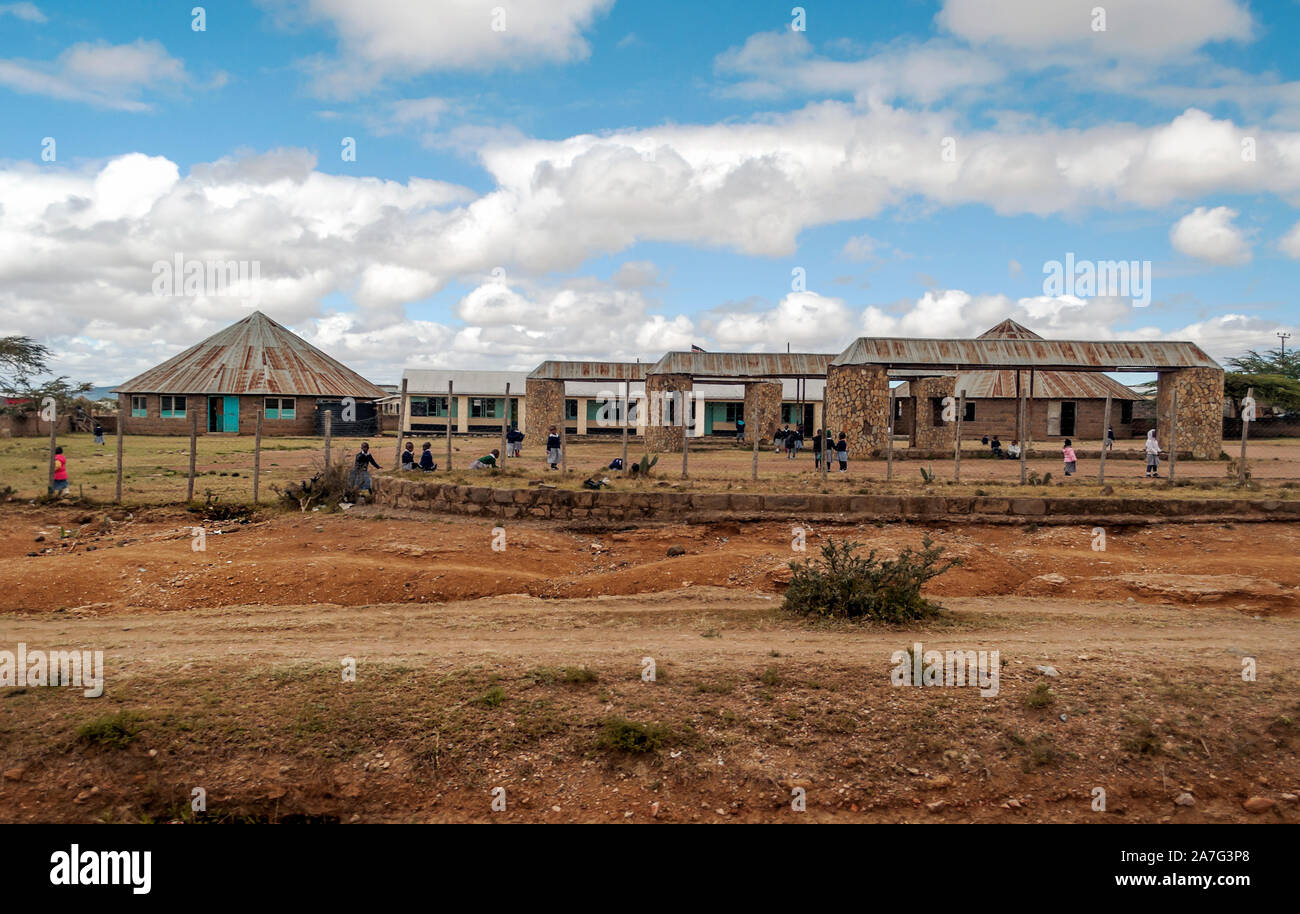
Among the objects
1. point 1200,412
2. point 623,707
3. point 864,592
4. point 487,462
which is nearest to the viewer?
point 623,707

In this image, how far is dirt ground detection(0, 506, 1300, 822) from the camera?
5785mm

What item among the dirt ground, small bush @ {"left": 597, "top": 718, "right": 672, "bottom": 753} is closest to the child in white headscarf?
the dirt ground

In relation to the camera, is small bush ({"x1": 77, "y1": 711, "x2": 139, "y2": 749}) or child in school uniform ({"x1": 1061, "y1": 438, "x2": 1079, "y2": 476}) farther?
child in school uniform ({"x1": 1061, "y1": 438, "x2": 1079, "y2": 476})

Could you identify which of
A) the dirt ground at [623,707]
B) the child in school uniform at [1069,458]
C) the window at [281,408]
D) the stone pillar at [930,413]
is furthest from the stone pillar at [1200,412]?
the window at [281,408]

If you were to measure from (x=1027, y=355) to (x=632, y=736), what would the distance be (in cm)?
2423

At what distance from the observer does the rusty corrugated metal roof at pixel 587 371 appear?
3578 cm

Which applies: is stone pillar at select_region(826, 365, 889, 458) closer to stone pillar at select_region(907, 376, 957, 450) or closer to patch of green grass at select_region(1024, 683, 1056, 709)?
stone pillar at select_region(907, 376, 957, 450)

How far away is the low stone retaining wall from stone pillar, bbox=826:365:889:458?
1117 cm

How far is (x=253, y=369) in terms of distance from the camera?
148ft

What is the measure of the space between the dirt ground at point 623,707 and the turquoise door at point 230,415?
3480 cm

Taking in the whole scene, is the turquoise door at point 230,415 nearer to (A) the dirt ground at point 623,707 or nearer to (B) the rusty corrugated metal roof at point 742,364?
(B) the rusty corrugated metal roof at point 742,364

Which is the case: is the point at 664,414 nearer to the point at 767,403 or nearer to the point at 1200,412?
the point at 767,403

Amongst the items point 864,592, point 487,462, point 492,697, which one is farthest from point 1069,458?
point 492,697
